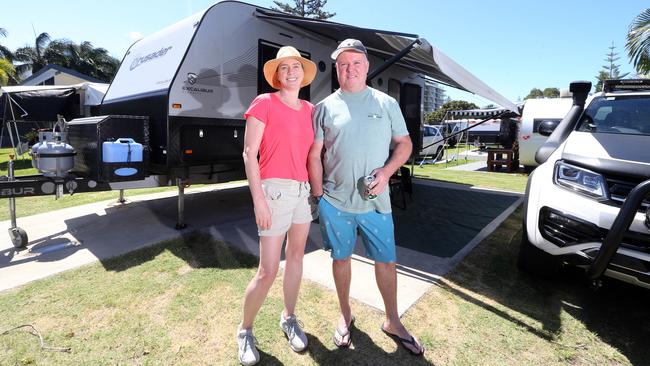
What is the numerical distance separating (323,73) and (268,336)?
4.58 m

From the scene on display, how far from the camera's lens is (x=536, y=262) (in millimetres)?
2979

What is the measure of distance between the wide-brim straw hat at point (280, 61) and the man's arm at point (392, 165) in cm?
71

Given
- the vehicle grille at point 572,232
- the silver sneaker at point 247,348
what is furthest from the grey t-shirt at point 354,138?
the vehicle grille at point 572,232

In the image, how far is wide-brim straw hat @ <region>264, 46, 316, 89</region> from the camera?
81.1 inches

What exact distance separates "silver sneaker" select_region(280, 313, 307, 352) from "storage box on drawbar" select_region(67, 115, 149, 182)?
2.66 metres

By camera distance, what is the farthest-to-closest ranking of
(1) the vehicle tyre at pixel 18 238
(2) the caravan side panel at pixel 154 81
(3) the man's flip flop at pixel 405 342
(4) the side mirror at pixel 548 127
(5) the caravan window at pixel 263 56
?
(5) the caravan window at pixel 263 56
(2) the caravan side panel at pixel 154 81
(1) the vehicle tyre at pixel 18 238
(4) the side mirror at pixel 548 127
(3) the man's flip flop at pixel 405 342

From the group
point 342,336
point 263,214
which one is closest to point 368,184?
point 263,214

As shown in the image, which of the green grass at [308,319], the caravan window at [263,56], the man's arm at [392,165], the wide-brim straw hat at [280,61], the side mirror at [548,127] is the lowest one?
the green grass at [308,319]

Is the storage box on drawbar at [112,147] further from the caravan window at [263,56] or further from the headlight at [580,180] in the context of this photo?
the headlight at [580,180]

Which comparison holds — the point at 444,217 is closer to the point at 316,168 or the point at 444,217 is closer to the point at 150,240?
the point at 316,168

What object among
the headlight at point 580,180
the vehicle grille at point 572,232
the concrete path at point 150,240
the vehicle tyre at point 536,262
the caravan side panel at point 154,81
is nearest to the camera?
the vehicle grille at point 572,232

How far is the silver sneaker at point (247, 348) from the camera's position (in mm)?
2090

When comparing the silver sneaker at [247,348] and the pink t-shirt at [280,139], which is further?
the silver sneaker at [247,348]

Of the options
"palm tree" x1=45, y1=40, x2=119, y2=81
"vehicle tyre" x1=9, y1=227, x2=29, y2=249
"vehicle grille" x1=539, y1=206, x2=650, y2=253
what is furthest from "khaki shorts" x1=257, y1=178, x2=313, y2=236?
"palm tree" x1=45, y1=40, x2=119, y2=81
